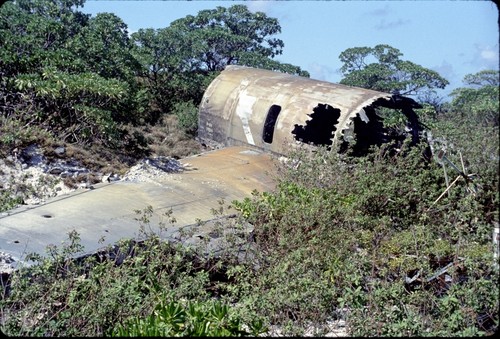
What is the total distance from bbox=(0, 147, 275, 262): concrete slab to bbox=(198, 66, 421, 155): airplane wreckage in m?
1.50

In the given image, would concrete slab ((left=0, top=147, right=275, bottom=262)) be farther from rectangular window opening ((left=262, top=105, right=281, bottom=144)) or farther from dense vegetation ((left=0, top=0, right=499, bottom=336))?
rectangular window opening ((left=262, top=105, right=281, bottom=144))

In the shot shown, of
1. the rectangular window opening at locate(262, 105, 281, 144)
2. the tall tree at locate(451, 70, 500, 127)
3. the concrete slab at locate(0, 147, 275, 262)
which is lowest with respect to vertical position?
the concrete slab at locate(0, 147, 275, 262)

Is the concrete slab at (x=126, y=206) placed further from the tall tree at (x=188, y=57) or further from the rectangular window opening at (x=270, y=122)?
the tall tree at (x=188, y=57)

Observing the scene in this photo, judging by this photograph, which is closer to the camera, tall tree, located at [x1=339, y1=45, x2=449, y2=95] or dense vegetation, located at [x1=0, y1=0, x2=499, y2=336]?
dense vegetation, located at [x1=0, y1=0, x2=499, y2=336]

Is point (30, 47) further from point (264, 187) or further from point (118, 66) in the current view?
point (264, 187)

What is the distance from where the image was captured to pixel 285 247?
784 cm

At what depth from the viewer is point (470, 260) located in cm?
665

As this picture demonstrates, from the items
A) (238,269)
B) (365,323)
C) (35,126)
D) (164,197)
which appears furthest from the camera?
(35,126)

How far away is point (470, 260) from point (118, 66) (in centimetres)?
1247

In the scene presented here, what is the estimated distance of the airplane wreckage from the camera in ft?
40.6

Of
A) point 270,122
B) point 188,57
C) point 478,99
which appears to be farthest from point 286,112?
point 188,57

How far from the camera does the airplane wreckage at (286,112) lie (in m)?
12.4

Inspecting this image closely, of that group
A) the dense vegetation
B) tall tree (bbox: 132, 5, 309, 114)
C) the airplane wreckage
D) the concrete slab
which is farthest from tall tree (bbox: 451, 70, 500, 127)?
tall tree (bbox: 132, 5, 309, 114)

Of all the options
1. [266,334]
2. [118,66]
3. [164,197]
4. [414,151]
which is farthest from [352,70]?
[266,334]
